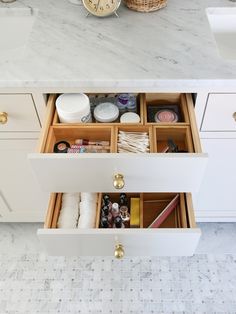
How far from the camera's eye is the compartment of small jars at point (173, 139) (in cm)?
85

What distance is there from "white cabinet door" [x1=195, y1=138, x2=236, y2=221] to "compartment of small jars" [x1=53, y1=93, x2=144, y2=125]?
0.24 meters

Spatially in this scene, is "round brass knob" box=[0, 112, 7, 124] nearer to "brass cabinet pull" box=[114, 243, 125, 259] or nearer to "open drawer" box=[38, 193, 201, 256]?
"open drawer" box=[38, 193, 201, 256]

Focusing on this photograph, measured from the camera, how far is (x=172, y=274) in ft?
4.27

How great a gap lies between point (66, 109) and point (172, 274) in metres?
0.81

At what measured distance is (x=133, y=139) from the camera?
0.86 meters

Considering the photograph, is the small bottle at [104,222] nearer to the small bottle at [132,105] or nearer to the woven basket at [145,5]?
the small bottle at [132,105]

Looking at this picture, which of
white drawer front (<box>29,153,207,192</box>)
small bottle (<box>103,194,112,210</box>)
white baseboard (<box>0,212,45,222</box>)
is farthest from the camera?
white baseboard (<box>0,212,45,222</box>)

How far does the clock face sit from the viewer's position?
0.95m

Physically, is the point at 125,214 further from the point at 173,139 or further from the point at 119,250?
the point at 173,139

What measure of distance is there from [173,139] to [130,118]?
0.14 metres

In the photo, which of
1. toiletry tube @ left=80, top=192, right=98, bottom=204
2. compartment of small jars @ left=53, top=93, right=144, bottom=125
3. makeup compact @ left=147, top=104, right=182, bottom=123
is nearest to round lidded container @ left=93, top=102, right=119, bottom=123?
compartment of small jars @ left=53, top=93, right=144, bottom=125

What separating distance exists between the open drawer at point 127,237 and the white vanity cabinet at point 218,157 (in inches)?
8.4

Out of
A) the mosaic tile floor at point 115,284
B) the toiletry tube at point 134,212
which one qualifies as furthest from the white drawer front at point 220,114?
the mosaic tile floor at point 115,284

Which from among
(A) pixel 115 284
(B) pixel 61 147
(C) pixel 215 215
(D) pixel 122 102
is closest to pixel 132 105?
(D) pixel 122 102
